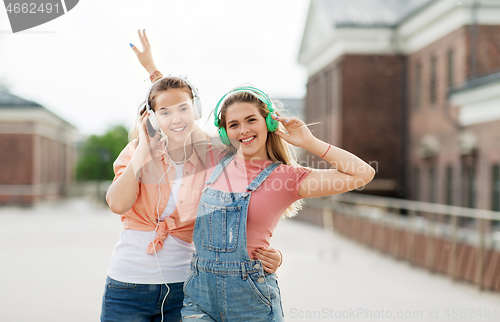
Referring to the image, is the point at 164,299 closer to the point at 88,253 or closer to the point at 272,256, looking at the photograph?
the point at 272,256

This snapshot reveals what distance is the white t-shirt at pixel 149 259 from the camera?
206 centimetres

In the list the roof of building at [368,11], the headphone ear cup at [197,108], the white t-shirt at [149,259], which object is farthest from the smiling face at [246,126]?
the roof of building at [368,11]

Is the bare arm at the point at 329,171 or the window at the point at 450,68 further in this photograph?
the window at the point at 450,68

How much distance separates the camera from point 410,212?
9430 millimetres

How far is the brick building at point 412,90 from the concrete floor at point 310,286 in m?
4.11

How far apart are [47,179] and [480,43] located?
23.8 metres

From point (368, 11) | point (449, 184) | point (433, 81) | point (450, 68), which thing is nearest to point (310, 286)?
point (449, 184)

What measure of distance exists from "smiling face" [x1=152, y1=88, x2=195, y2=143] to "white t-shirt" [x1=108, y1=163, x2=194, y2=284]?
0.74ft

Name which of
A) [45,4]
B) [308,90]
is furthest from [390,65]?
[45,4]

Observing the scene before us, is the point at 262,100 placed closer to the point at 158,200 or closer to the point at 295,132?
the point at 295,132

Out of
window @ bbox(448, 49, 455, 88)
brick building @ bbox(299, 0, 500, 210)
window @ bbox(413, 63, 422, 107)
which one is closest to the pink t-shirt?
brick building @ bbox(299, 0, 500, 210)

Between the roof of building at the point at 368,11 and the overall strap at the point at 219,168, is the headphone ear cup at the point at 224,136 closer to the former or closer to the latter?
the overall strap at the point at 219,168

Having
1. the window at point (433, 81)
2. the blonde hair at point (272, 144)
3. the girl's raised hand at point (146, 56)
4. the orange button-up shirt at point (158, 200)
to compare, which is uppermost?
the window at point (433, 81)

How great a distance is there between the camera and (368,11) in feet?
63.9
